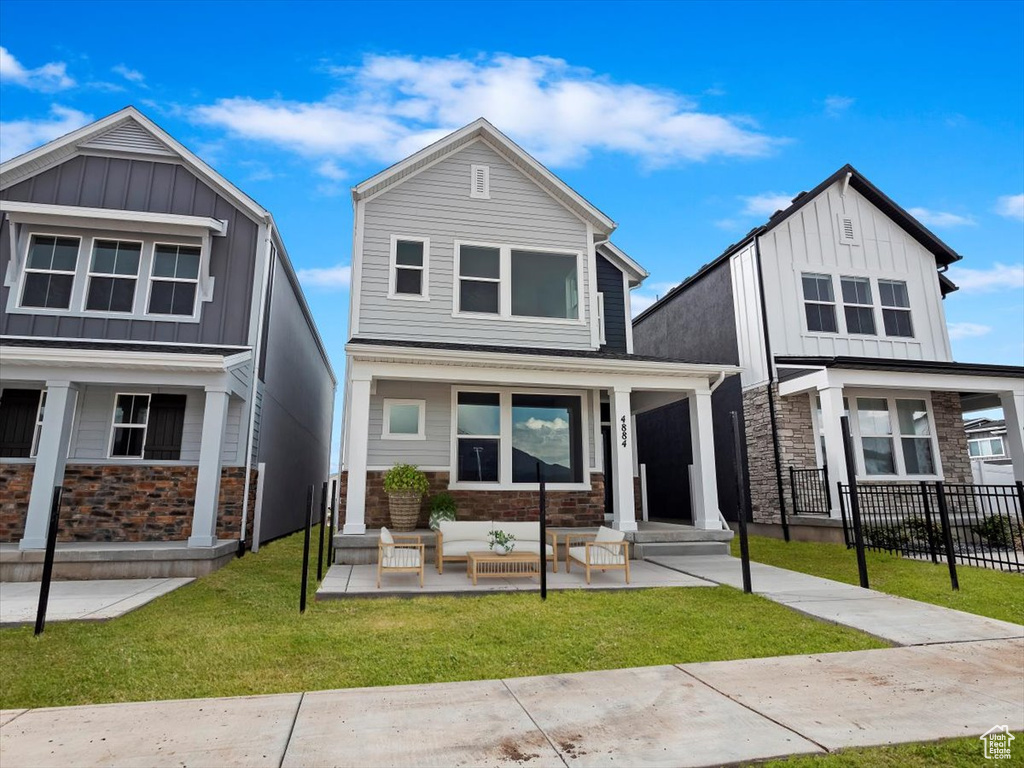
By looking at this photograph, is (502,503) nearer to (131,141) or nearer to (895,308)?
(131,141)

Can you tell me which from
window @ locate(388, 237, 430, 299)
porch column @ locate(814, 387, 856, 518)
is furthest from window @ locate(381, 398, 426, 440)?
porch column @ locate(814, 387, 856, 518)

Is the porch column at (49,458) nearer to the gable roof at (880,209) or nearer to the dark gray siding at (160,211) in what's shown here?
the dark gray siding at (160,211)

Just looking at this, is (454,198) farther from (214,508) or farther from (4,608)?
(4,608)

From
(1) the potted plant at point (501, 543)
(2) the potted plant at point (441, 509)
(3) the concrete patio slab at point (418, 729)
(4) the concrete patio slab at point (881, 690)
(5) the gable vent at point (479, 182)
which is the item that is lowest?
(4) the concrete patio slab at point (881, 690)

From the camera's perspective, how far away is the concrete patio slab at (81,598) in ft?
21.0

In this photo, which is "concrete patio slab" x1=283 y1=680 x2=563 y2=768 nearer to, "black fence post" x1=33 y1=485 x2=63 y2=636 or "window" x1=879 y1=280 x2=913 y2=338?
"black fence post" x1=33 y1=485 x2=63 y2=636

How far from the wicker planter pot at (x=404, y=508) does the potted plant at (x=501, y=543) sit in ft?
6.48

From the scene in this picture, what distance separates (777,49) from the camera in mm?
13477

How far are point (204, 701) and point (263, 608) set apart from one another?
10.0ft

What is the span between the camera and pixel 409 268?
1204 centimetres

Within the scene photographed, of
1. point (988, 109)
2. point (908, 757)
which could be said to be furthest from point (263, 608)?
point (988, 109)

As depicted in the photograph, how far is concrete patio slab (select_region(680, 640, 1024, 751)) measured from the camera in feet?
11.4

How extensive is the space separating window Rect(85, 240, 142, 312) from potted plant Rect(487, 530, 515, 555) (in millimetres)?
8864

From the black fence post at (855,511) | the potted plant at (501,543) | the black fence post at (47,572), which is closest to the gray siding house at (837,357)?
the black fence post at (855,511)
